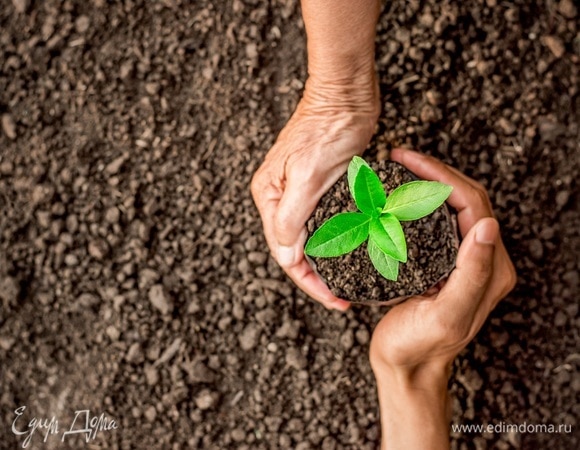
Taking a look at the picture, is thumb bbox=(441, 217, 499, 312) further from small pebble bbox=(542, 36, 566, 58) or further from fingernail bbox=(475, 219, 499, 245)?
small pebble bbox=(542, 36, 566, 58)

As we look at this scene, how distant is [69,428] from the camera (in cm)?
171

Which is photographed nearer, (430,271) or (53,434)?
(430,271)

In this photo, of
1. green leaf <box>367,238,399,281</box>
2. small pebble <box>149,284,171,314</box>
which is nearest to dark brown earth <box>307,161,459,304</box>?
green leaf <box>367,238,399,281</box>

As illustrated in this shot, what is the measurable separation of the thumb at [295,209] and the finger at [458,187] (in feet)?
0.87

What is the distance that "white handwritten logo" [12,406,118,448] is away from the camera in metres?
1.70

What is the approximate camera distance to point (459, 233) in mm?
1444

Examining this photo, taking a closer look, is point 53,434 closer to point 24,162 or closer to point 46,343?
point 46,343

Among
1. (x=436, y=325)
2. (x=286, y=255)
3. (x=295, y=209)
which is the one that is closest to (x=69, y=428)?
(x=286, y=255)

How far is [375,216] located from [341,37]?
1.39 feet

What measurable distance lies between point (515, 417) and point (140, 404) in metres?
0.92

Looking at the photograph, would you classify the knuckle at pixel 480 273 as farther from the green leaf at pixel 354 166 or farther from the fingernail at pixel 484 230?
the green leaf at pixel 354 166

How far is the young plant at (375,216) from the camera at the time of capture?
42.4 inches

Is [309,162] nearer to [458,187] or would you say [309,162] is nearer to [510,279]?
[458,187]

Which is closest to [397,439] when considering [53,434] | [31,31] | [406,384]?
[406,384]
